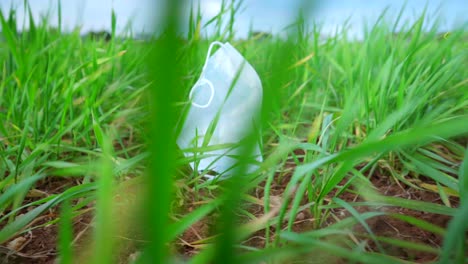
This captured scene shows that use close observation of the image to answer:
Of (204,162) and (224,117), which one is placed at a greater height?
(224,117)

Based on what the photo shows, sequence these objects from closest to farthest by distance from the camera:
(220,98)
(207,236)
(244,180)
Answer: (244,180) < (207,236) < (220,98)

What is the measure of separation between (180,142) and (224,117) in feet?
0.46

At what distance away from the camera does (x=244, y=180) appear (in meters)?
0.21

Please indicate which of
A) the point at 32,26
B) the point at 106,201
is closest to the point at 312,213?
the point at 106,201

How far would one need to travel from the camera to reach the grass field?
0.22 metres

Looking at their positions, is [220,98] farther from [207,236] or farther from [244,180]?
[244,180]

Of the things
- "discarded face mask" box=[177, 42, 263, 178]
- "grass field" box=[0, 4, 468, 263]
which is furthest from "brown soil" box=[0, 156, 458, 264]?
"discarded face mask" box=[177, 42, 263, 178]

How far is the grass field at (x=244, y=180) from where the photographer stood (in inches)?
8.5

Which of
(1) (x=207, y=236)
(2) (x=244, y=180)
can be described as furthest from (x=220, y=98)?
(2) (x=244, y=180)

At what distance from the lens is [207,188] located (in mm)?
904

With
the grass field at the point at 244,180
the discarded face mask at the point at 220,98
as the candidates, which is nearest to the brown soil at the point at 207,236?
the grass field at the point at 244,180

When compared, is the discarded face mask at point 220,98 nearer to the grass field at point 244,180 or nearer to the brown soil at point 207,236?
the grass field at point 244,180

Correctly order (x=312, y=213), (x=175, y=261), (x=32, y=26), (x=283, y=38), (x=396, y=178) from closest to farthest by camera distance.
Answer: (x=283, y=38) → (x=175, y=261) → (x=312, y=213) → (x=396, y=178) → (x=32, y=26)

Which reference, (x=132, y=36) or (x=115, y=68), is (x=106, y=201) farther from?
(x=132, y=36)
